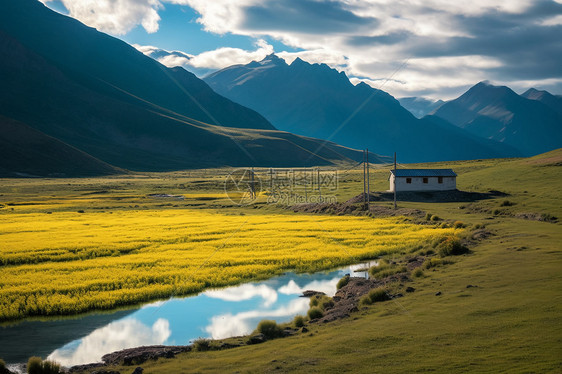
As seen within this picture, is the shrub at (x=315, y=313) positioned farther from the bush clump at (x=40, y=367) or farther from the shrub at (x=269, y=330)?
the bush clump at (x=40, y=367)

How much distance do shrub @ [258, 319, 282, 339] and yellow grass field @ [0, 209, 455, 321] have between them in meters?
9.30

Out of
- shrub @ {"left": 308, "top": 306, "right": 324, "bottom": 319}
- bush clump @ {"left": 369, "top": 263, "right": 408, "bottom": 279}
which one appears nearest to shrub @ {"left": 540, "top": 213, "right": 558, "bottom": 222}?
bush clump @ {"left": 369, "top": 263, "right": 408, "bottom": 279}

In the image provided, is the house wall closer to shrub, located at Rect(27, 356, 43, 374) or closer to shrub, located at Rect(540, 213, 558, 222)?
shrub, located at Rect(540, 213, 558, 222)

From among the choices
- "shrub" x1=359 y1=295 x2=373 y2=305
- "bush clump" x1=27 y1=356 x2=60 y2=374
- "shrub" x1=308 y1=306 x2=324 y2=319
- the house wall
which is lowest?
"shrub" x1=308 y1=306 x2=324 y2=319

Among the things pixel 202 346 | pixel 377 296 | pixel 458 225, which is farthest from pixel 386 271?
pixel 458 225

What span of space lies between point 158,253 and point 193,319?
1511 cm

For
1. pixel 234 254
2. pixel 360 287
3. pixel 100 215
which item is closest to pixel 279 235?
pixel 234 254

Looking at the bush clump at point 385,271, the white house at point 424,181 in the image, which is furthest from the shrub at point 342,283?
the white house at point 424,181

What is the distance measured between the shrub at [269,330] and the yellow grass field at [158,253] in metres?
9.30

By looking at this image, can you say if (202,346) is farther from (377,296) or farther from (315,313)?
(377,296)

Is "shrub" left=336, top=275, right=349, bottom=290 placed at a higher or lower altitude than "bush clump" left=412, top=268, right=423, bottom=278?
lower

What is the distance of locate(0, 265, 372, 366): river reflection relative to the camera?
1880cm

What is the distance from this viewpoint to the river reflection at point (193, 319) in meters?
18.8

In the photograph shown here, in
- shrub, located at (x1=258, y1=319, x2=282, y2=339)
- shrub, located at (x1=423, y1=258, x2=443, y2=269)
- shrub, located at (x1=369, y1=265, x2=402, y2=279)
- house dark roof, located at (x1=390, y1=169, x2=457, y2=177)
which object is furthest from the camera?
house dark roof, located at (x1=390, y1=169, x2=457, y2=177)
